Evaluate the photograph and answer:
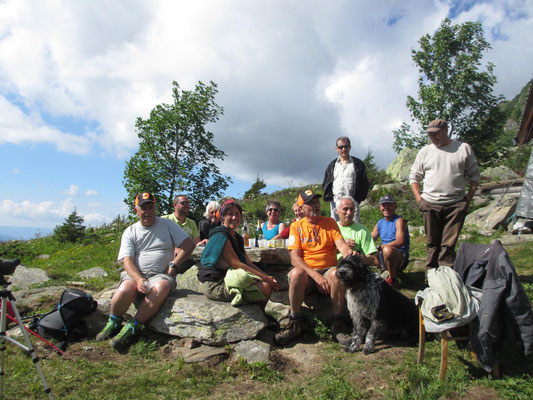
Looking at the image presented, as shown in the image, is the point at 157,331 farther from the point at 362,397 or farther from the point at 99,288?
the point at 99,288

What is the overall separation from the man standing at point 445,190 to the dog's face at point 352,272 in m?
1.42

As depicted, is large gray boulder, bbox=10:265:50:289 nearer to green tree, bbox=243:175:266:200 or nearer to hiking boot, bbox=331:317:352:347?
hiking boot, bbox=331:317:352:347

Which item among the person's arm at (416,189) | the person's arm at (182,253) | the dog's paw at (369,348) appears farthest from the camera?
the person's arm at (416,189)

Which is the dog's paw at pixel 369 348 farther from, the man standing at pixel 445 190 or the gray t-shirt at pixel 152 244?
the gray t-shirt at pixel 152 244

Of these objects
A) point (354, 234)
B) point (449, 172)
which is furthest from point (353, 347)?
point (449, 172)

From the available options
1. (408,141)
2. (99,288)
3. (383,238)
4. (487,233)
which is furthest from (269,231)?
(408,141)

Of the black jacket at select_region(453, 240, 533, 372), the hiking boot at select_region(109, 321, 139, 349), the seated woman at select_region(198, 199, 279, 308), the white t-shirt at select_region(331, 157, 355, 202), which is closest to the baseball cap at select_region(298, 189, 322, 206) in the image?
the seated woman at select_region(198, 199, 279, 308)

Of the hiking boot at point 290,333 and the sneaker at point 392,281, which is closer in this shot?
the hiking boot at point 290,333

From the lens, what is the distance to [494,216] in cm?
912

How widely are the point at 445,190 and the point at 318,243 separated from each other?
190cm

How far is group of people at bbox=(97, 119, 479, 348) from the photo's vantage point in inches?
159

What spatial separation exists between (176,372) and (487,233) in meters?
8.48

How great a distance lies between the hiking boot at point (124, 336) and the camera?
3.89m

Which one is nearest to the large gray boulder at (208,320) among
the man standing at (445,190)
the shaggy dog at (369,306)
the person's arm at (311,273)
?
the person's arm at (311,273)
